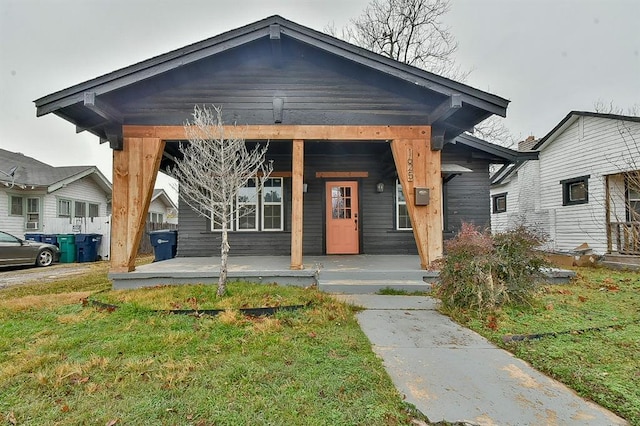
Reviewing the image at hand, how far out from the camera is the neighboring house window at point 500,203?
15.5 m

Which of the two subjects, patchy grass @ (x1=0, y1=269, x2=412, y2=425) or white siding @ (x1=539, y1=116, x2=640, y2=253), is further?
white siding @ (x1=539, y1=116, x2=640, y2=253)

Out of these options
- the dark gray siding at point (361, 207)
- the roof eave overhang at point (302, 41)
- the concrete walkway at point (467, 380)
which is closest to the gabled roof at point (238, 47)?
the roof eave overhang at point (302, 41)

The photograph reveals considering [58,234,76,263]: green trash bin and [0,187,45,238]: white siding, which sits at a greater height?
[0,187,45,238]: white siding

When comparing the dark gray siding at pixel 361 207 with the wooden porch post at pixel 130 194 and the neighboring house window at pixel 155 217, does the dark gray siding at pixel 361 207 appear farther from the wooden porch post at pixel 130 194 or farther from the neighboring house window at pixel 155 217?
the neighboring house window at pixel 155 217

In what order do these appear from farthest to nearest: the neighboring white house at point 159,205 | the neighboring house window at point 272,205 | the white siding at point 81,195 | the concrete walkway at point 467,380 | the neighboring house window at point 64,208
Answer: the neighboring white house at point 159,205, the neighboring house window at point 64,208, the white siding at point 81,195, the neighboring house window at point 272,205, the concrete walkway at point 467,380

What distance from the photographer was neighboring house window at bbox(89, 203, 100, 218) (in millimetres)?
17188

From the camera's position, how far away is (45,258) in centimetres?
1064

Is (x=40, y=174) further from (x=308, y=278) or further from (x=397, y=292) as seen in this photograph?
(x=397, y=292)

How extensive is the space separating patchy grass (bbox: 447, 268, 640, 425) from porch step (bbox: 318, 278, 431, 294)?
123 centimetres

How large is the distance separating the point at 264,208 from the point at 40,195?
12116 millimetres

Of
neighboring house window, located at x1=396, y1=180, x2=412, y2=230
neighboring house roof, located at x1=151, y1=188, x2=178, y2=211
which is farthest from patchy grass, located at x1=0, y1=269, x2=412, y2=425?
neighboring house roof, located at x1=151, y1=188, x2=178, y2=211

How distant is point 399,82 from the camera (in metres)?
5.86

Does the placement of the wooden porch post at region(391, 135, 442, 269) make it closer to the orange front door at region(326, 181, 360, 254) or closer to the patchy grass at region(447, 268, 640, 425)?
the patchy grass at region(447, 268, 640, 425)

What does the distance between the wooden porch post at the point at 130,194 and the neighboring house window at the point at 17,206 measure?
12.1m
